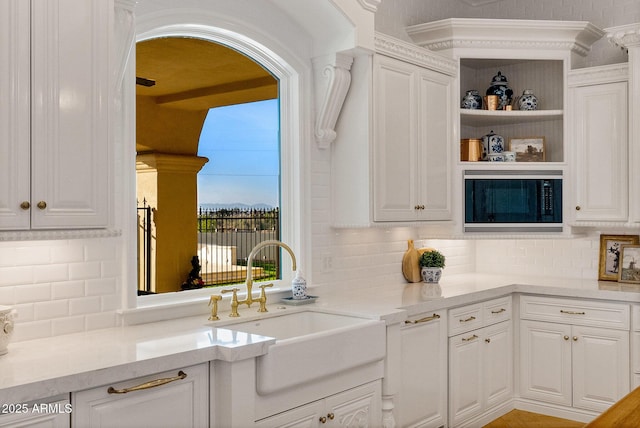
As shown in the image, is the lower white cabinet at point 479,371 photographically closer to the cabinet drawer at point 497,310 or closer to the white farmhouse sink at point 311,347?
the cabinet drawer at point 497,310

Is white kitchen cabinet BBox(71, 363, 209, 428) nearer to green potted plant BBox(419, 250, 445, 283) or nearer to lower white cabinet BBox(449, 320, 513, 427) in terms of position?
lower white cabinet BBox(449, 320, 513, 427)

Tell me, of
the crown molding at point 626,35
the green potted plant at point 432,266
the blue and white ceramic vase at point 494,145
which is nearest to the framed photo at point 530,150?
the blue and white ceramic vase at point 494,145

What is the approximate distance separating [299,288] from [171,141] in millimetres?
Result: 1095

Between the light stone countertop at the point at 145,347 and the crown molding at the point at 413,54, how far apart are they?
1.52 m

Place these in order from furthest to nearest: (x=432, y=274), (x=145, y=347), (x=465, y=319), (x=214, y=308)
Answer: (x=432, y=274), (x=465, y=319), (x=214, y=308), (x=145, y=347)

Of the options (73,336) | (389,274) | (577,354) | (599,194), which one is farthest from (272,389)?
(599,194)

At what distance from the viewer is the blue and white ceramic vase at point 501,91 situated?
486cm

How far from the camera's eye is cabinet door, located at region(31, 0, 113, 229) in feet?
7.47

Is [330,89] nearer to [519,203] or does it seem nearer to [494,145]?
[494,145]

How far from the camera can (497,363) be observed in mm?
4406

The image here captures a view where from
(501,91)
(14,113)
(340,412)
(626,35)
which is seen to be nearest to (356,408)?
(340,412)

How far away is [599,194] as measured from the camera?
453 centimetres

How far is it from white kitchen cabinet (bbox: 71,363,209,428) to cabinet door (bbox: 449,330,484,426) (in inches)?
75.5

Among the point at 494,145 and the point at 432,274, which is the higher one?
the point at 494,145
